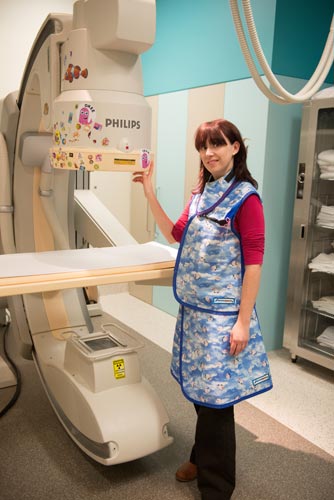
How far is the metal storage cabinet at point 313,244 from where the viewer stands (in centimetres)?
288

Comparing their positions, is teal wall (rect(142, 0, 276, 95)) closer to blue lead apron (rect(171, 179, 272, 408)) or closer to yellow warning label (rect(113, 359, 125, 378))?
blue lead apron (rect(171, 179, 272, 408))

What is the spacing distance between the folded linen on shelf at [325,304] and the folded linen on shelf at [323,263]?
0.22m

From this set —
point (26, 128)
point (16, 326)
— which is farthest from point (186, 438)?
point (26, 128)

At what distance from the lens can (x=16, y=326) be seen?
2541mm

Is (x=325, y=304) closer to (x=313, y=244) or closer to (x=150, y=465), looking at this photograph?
(x=313, y=244)

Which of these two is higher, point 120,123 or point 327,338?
point 120,123

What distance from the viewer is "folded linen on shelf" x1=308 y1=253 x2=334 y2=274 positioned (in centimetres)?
291

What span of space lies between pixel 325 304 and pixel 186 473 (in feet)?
4.97

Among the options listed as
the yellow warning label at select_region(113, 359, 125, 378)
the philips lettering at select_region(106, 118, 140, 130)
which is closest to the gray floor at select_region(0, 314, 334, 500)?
the yellow warning label at select_region(113, 359, 125, 378)

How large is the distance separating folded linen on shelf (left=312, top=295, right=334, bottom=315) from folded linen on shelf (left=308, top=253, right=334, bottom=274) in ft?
0.71

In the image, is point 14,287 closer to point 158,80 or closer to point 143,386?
point 143,386

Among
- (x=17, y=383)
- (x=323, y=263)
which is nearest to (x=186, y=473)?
(x=17, y=383)

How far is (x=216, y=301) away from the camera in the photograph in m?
1.65

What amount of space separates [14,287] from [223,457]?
946 mm
